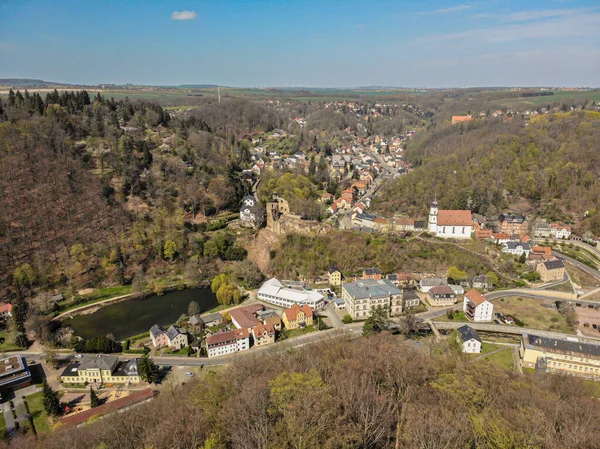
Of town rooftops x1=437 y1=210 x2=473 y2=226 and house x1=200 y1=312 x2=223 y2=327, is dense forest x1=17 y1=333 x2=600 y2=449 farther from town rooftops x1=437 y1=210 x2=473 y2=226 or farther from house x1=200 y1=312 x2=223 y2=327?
town rooftops x1=437 y1=210 x2=473 y2=226

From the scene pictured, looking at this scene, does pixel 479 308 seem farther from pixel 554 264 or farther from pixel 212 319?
pixel 212 319

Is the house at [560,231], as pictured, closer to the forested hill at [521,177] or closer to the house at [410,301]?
the forested hill at [521,177]

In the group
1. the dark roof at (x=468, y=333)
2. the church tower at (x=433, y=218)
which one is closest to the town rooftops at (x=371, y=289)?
the dark roof at (x=468, y=333)

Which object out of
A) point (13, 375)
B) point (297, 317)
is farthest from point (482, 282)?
point (13, 375)

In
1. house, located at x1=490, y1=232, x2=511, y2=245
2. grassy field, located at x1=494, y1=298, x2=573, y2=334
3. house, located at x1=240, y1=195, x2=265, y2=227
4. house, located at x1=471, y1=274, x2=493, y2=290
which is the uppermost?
house, located at x1=240, y1=195, x2=265, y2=227

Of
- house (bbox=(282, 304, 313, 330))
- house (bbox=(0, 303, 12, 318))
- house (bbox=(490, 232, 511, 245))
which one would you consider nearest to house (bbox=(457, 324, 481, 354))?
house (bbox=(282, 304, 313, 330))

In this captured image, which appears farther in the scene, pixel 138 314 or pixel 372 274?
pixel 372 274

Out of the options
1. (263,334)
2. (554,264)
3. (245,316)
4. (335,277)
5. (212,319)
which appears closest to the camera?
(263,334)
